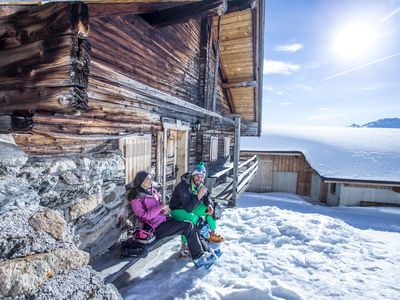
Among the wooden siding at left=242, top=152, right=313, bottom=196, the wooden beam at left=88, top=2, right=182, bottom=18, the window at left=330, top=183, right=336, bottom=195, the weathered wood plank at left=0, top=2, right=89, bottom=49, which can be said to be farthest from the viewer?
the wooden siding at left=242, top=152, right=313, bottom=196

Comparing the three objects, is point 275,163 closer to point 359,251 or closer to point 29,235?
point 359,251

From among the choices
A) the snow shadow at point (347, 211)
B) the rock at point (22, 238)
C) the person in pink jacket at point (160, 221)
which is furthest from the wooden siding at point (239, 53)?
the rock at point (22, 238)

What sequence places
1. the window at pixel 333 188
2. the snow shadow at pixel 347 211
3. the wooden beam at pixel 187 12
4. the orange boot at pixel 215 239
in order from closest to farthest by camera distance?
the wooden beam at pixel 187 12
the orange boot at pixel 215 239
the snow shadow at pixel 347 211
the window at pixel 333 188

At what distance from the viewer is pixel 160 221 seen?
3.63m

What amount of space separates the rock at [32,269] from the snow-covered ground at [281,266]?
5.91 feet

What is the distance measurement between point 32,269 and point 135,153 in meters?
3.05

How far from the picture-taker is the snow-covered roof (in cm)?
1428

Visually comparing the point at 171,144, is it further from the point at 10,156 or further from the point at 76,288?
the point at 76,288

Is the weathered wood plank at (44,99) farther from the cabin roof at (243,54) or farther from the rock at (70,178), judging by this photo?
the cabin roof at (243,54)

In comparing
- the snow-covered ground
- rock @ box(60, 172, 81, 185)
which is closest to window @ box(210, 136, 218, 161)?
the snow-covered ground

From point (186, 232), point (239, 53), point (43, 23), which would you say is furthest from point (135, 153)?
point (239, 53)

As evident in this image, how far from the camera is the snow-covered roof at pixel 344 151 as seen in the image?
46.9 ft

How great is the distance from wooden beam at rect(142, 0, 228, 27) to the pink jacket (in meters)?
3.63

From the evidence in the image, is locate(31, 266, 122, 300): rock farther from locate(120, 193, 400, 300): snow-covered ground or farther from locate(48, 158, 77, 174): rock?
locate(120, 193, 400, 300): snow-covered ground
